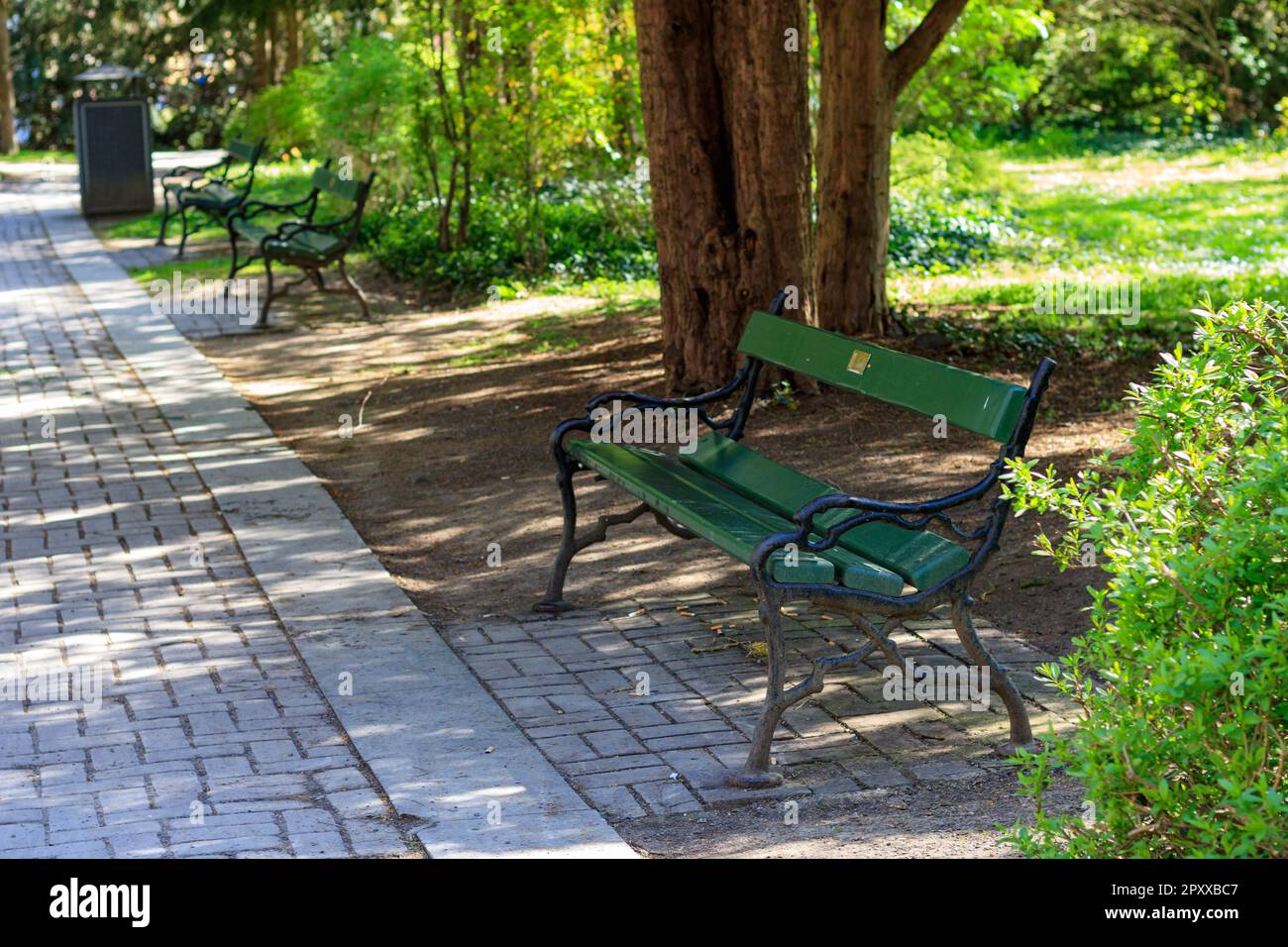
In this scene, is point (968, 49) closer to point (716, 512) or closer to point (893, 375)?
point (893, 375)

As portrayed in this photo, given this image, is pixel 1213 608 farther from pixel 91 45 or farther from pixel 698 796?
pixel 91 45

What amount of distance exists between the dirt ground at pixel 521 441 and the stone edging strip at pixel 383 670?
0.23m

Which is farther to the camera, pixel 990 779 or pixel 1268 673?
pixel 990 779

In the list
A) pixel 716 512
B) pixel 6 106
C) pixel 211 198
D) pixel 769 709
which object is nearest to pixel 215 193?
pixel 211 198

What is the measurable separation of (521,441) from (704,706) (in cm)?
408

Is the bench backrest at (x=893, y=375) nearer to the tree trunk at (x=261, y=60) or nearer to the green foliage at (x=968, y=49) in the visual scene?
the green foliage at (x=968, y=49)

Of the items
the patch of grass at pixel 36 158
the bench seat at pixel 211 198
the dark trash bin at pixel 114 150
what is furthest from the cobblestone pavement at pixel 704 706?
the patch of grass at pixel 36 158

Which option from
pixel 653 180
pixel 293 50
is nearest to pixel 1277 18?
pixel 293 50

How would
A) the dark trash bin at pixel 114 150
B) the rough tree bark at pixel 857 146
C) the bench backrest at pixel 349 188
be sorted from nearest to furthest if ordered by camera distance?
the rough tree bark at pixel 857 146, the bench backrest at pixel 349 188, the dark trash bin at pixel 114 150

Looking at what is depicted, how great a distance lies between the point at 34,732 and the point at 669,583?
266 centimetres

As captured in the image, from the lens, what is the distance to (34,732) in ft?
15.5

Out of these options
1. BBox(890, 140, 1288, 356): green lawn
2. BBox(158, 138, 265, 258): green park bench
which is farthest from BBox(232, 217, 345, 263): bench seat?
BBox(890, 140, 1288, 356): green lawn

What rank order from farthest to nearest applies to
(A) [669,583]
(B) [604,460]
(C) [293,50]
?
(C) [293,50], (A) [669,583], (B) [604,460]

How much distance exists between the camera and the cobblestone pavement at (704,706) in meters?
4.43
